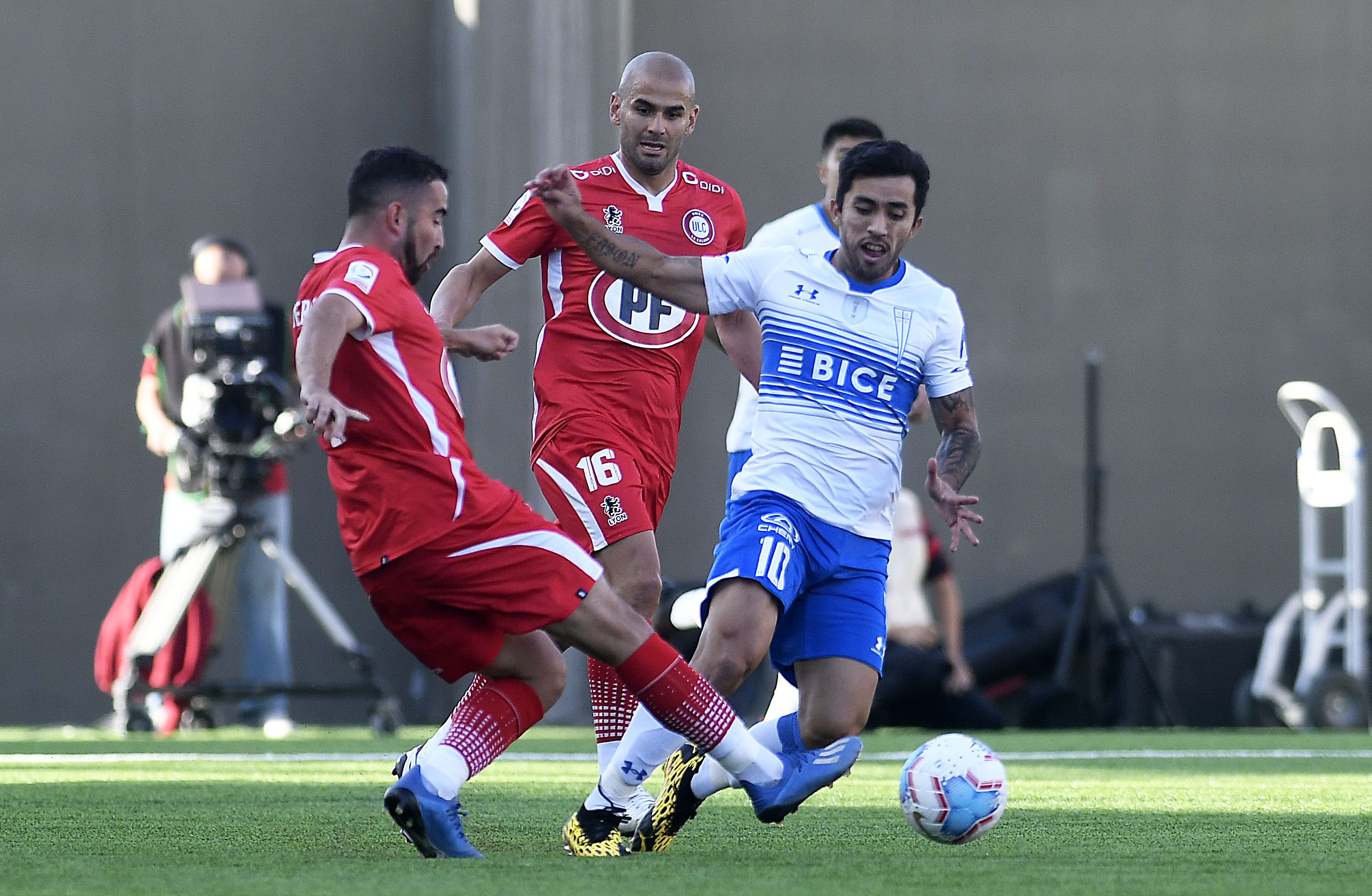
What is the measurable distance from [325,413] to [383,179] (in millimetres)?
747

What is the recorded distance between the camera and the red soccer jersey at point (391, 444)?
13.0 ft

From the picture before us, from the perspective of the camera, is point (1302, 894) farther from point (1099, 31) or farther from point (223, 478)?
point (1099, 31)

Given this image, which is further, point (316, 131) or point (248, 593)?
point (316, 131)

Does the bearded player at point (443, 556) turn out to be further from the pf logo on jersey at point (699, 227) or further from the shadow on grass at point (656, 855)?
the pf logo on jersey at point (699, 227)

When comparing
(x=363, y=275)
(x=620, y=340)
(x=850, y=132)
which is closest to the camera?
(x=363, y=275)

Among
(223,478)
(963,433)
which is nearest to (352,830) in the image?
(963,433)

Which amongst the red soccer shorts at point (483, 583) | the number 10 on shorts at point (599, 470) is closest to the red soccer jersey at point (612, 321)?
the number 10 on shorts at point (599, 470)

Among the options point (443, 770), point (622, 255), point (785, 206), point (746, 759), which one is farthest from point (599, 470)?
point (785, 206)

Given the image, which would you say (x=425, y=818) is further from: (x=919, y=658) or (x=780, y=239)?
(x=919, y=658)

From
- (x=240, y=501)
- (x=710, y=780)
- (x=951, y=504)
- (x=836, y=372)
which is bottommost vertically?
(x=710, y=780)

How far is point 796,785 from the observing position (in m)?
4.16

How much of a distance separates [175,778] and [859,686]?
270 centimetres

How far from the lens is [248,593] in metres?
9.48

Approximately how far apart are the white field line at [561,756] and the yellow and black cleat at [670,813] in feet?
10.0
